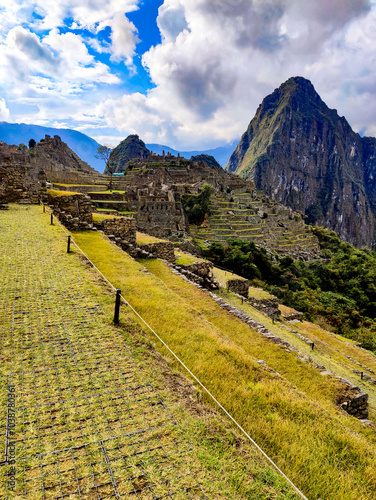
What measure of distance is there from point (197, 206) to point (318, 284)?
78.7 feet

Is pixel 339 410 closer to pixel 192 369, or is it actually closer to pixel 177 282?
pixel 192 369

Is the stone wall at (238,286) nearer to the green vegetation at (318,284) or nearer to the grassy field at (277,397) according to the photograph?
the grassy field at (277,397)

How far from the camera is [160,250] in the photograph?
1531 centimetres

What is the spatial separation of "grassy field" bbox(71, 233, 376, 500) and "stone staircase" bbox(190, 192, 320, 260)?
37751 mm

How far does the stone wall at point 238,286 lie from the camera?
17.8 metres

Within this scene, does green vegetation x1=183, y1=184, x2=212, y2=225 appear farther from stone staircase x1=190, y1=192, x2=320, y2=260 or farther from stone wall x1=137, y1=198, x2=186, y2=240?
stone wall x1=137, y1=198, x2=186, y2=240

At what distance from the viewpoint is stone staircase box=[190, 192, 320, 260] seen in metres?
49.7

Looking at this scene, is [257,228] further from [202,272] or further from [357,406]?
[357,406]

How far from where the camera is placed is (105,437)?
9.89 feet

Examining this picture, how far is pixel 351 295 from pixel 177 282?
37510mm

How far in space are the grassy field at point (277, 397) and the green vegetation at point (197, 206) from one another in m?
41.4

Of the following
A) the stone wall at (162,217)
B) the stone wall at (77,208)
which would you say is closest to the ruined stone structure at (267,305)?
the stone wall at (77,208)

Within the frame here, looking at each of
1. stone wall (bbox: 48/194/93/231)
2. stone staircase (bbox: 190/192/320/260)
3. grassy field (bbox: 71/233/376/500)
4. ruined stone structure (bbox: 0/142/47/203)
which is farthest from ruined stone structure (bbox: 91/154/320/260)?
grassy field (bbox: 71/233/376/500)

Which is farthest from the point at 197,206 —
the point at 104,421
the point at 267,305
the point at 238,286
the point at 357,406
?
the point at 104,421
